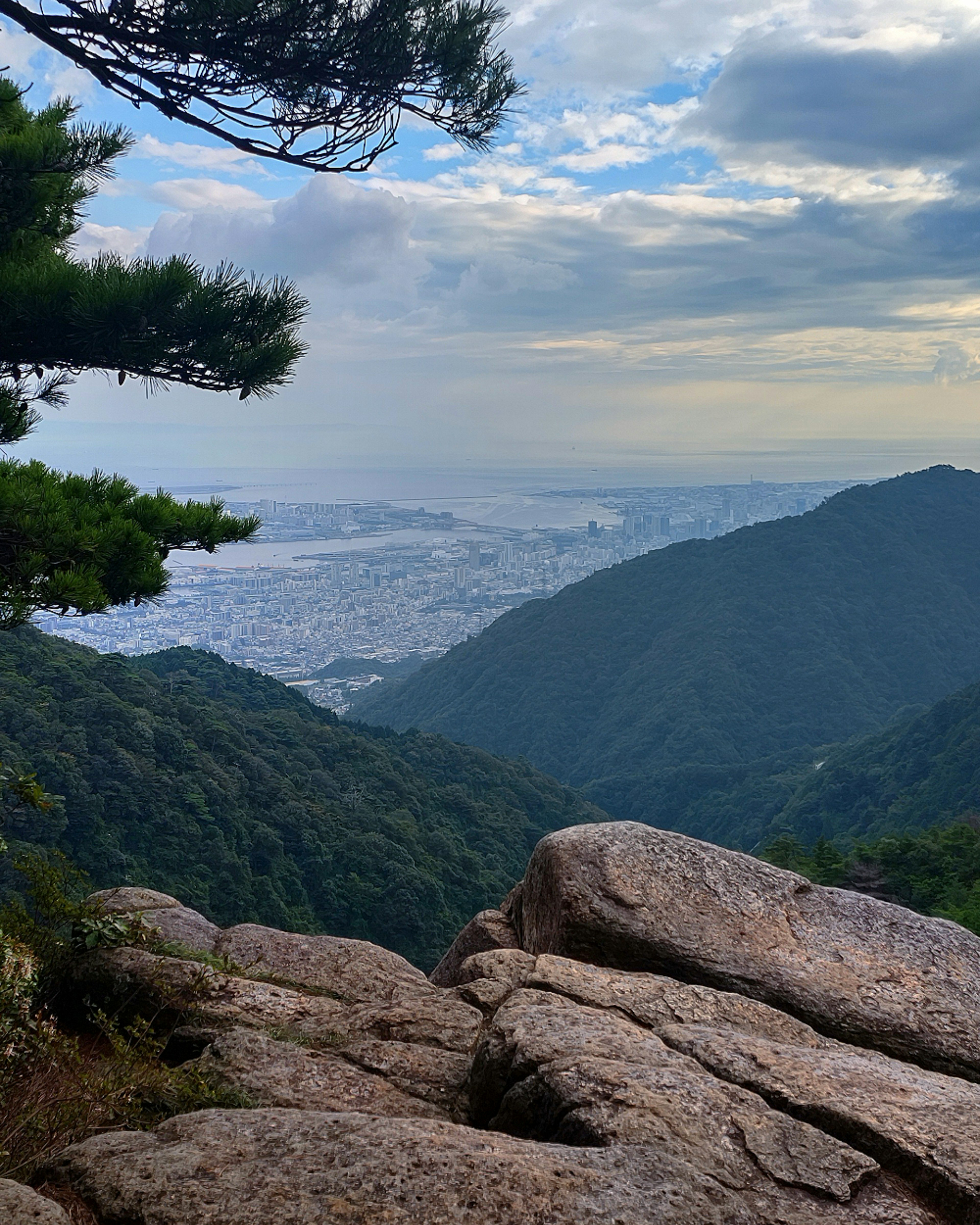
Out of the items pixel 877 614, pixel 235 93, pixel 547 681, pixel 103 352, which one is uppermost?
pixel 235 93

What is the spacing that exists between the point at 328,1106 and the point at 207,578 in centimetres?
11023

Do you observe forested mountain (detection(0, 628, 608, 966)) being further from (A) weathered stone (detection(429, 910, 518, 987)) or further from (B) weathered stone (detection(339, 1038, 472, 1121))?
(B) weathered stone (detection(339, 1038, 472, 1121))

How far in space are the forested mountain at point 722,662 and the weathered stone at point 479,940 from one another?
50.5 meters

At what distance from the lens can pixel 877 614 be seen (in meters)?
93.2

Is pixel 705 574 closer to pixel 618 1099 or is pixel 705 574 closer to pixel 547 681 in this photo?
pixel 547 681

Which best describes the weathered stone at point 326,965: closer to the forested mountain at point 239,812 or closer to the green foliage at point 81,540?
the green foliage at point 81,540

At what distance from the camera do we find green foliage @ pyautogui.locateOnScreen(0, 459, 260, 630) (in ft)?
15.6

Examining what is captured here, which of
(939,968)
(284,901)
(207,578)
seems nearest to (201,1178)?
(939,968)

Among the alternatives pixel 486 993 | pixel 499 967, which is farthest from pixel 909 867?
pixel 486 993

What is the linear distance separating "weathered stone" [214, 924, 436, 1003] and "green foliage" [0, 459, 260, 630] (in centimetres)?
247

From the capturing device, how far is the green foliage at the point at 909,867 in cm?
2484

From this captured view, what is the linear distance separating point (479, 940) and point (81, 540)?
15.9ft

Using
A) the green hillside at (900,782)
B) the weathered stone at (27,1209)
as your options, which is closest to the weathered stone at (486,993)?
the weathered stone at (27,1209)

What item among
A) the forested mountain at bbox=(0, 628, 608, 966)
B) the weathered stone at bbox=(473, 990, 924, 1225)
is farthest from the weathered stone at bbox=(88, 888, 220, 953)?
the forested mountain at bbox=(0, 628, 608, 966)
